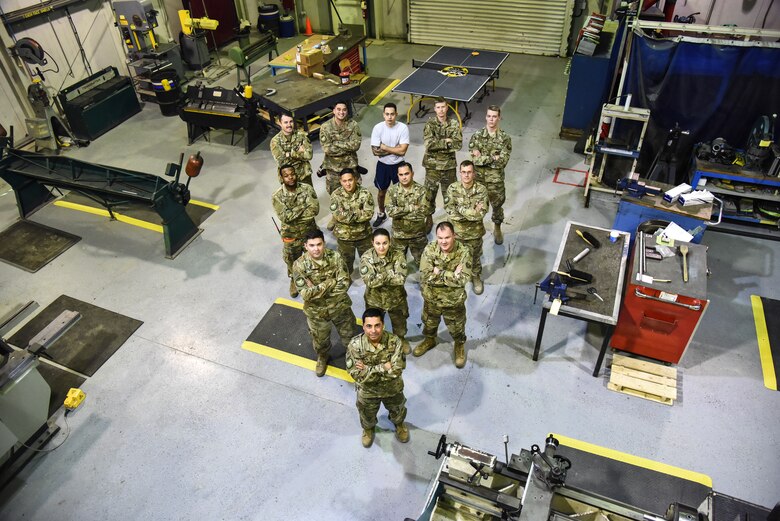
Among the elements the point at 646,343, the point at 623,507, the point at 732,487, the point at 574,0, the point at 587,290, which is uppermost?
the point at 574,0

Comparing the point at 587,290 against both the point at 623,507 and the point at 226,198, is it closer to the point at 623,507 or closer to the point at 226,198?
the point at 623,507

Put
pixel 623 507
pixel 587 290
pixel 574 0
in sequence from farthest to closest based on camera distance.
A: pixel 574 0 → pixel 587 290 → pixel 623 507

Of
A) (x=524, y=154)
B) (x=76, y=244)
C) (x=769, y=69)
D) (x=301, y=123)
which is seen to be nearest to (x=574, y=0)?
(x=524, y=154)

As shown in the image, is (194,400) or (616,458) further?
(194,400)

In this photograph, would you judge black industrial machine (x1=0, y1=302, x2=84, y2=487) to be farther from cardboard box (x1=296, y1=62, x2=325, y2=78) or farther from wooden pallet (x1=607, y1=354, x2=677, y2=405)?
cardboard box (x1=296, y1=62, x2=325, y2=78)

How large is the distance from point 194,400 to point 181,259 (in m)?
2.50

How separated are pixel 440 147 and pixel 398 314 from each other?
2372mm

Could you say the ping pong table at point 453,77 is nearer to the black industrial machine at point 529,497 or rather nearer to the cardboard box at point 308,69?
the cardboard box at point 308,69

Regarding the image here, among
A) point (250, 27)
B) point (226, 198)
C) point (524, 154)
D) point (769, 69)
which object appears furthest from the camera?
point (250, 27)

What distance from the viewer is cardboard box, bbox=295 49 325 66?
9.55 metres

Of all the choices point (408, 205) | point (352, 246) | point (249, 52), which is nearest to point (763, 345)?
point (408, 205)

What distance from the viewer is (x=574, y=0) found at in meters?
11.4

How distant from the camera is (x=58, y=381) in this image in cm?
564

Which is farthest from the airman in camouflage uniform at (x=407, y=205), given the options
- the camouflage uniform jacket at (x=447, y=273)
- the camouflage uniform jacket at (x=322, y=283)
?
the camouflage uniform jacket at (x=322, y=283)
